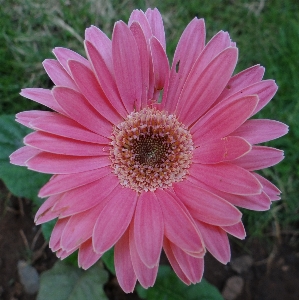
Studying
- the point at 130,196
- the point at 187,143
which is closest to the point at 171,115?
the point at 187,143

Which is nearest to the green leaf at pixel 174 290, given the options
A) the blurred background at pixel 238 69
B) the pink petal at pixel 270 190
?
the blurred background at pixel 238 69

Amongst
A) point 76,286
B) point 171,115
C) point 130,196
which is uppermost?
point 171,115

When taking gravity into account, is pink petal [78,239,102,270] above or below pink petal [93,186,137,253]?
below

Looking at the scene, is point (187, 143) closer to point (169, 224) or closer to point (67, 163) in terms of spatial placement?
point (169, 224)

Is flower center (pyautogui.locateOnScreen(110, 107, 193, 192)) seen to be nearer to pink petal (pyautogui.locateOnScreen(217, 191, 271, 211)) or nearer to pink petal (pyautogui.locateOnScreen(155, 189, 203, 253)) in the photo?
pink petal (pyautogui.locateOnScreen(155, 189, 203, 253))

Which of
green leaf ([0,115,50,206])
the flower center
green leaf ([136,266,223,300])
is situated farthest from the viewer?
green leaf ([136,266,223,300])

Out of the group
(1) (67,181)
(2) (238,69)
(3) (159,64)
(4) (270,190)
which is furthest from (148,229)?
(2) (238,69)

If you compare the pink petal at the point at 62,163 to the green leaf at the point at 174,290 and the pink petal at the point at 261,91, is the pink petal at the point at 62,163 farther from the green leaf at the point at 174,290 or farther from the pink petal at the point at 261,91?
the green leaf at the point at 174,290

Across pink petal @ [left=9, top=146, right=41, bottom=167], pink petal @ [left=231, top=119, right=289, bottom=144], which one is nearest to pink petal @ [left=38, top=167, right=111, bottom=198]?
pink petal @ [left=9, top=146, right=41, bottom=167]
